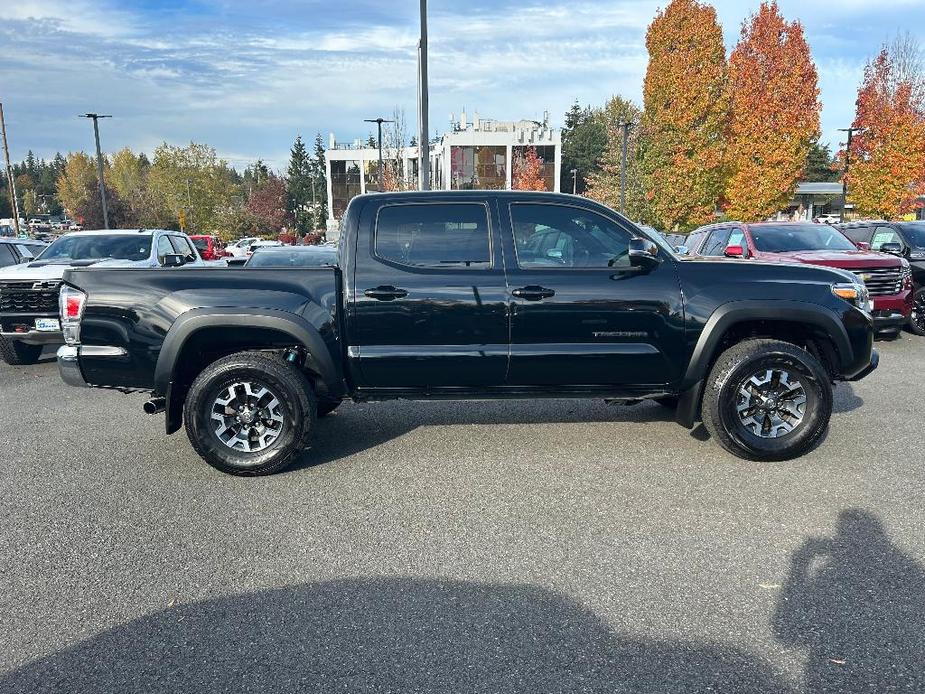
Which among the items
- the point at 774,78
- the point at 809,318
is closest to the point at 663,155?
the point at 774,78

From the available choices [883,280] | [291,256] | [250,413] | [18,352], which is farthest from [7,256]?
[883,280]

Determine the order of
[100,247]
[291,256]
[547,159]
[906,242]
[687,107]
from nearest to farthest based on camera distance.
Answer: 1. [100,247]
2. [291,256]
3. [906,242]
4. [687,107]
5. [547,159]

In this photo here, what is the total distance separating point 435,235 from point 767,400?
271 centimetres

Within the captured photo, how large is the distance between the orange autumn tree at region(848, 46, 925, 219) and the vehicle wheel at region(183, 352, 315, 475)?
24.7 m

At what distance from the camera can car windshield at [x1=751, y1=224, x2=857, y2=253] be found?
963 centimetres

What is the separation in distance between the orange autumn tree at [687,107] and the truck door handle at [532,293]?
23.5m

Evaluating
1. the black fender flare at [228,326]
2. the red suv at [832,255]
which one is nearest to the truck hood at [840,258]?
the red suv at [832,255]

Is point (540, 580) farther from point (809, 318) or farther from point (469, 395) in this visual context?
point (809, 318)

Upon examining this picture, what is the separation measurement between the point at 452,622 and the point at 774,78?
25.9m

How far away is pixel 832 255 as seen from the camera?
9148 millimetres

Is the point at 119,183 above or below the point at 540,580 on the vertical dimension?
above

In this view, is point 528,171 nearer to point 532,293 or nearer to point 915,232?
point 915,232

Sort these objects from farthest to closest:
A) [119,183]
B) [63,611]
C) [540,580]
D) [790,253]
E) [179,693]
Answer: [119,183] < [790,253] < [540,580] < [63,611] < [179,693]

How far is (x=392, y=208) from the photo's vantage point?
478cm
